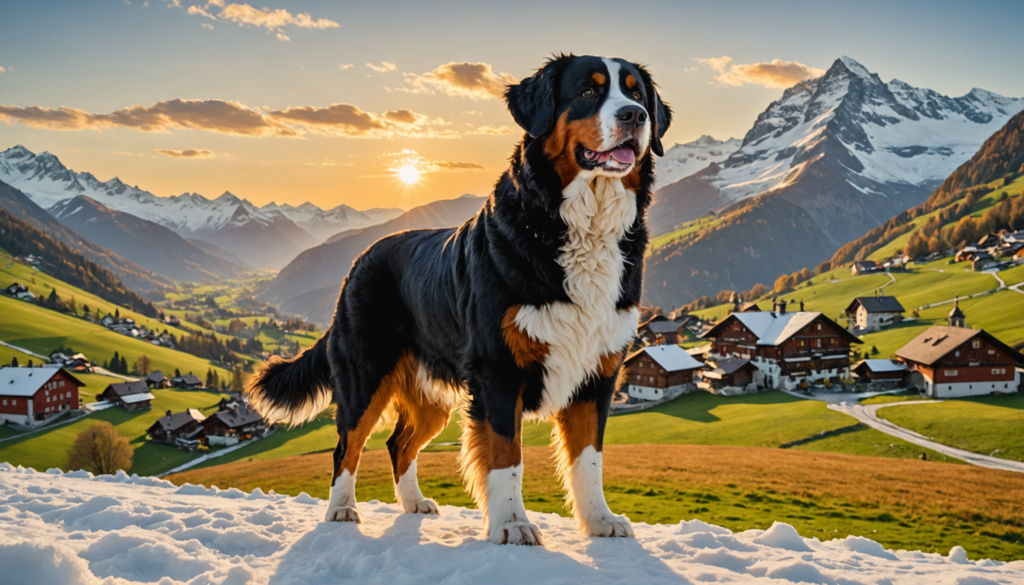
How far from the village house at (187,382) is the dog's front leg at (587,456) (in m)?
122

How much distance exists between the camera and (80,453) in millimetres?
55812

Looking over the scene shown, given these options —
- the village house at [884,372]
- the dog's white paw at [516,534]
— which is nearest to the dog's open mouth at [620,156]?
the dog's white paw at [516,534]

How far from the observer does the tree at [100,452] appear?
5550 centimetres

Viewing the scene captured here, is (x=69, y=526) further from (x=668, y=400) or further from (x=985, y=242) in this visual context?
(x=985, y=242)

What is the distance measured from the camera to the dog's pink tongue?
14.7 ft

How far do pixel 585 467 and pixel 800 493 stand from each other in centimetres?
1680

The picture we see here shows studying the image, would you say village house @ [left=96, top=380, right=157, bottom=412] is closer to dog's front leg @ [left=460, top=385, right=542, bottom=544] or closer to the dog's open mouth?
dog's front leg @ [left=460, top=385, right=542, bottom=544]

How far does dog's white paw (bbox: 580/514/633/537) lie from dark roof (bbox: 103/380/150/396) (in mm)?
105222

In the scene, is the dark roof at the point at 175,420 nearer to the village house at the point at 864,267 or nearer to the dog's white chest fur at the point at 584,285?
the dog's white chest fur at the point at 584,285

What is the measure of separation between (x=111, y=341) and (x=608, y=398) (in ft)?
501

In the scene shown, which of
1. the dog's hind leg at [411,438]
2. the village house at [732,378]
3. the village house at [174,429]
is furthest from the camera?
the village house at [174,429]

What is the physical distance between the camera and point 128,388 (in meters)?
91.6

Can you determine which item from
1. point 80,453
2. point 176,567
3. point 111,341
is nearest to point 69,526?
point 176,567

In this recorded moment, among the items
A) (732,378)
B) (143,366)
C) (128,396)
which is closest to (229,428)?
(128,396)
